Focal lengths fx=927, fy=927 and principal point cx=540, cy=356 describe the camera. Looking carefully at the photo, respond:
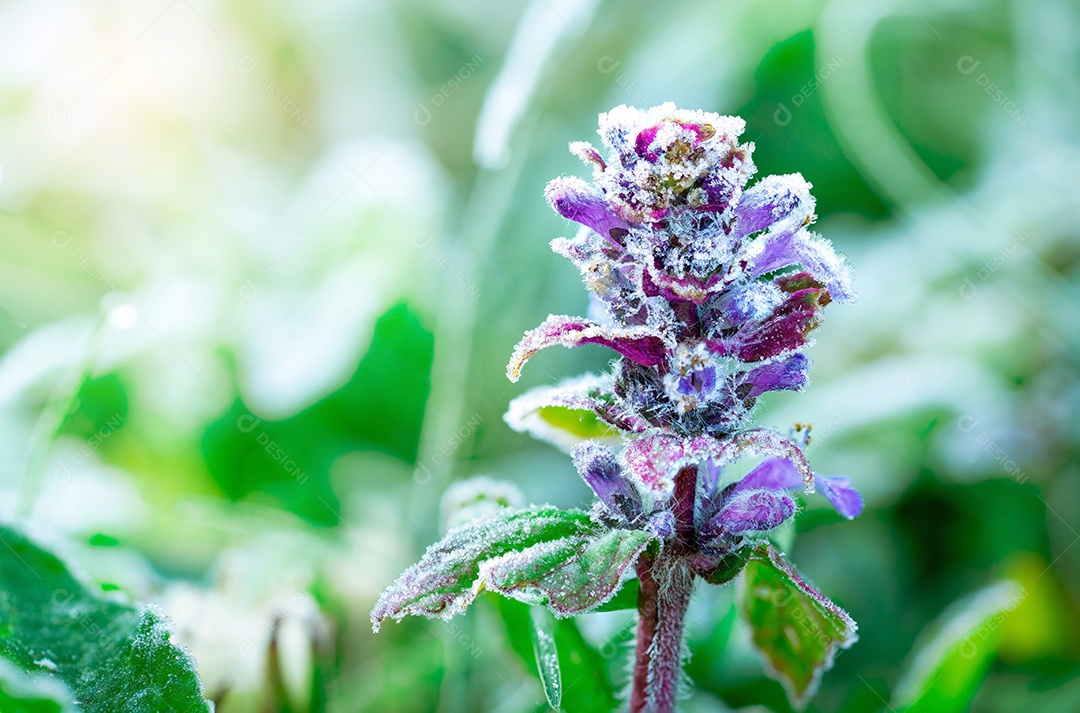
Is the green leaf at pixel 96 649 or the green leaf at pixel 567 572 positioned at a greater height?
the green leaf at pixel 96 649

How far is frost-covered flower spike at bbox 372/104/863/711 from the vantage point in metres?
0.95

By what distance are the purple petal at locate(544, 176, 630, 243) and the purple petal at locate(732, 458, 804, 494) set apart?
0.34 meters

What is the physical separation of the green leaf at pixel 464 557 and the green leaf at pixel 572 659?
289 millimetres

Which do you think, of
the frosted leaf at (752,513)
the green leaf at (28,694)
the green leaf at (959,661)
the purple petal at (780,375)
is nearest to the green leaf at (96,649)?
the green leaf at (28,694)

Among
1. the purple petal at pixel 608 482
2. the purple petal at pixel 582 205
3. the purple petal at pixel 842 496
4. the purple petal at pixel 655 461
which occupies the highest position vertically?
the purple petal at pixel 582 205

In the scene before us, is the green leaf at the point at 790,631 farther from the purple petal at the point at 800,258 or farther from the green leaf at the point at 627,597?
the purple petal at the point at 800,258

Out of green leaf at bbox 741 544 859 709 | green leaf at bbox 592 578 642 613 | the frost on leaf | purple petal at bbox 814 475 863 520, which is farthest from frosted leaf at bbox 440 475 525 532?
purple petal at bbox 814 475 863 520

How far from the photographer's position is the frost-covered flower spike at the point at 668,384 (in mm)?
949

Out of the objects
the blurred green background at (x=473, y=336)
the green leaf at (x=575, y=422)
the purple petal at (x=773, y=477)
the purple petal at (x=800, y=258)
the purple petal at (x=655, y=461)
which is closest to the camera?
the purple petal at (x=655, y=461)

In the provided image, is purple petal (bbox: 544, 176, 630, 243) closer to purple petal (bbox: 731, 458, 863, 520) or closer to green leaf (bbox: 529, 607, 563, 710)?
purple petal (bbox: 731, 458, 863, 520)

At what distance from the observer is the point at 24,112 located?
259cm

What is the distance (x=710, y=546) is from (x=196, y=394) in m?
1.45

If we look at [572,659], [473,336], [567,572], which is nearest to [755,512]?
[567,572]

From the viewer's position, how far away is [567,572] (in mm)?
955
